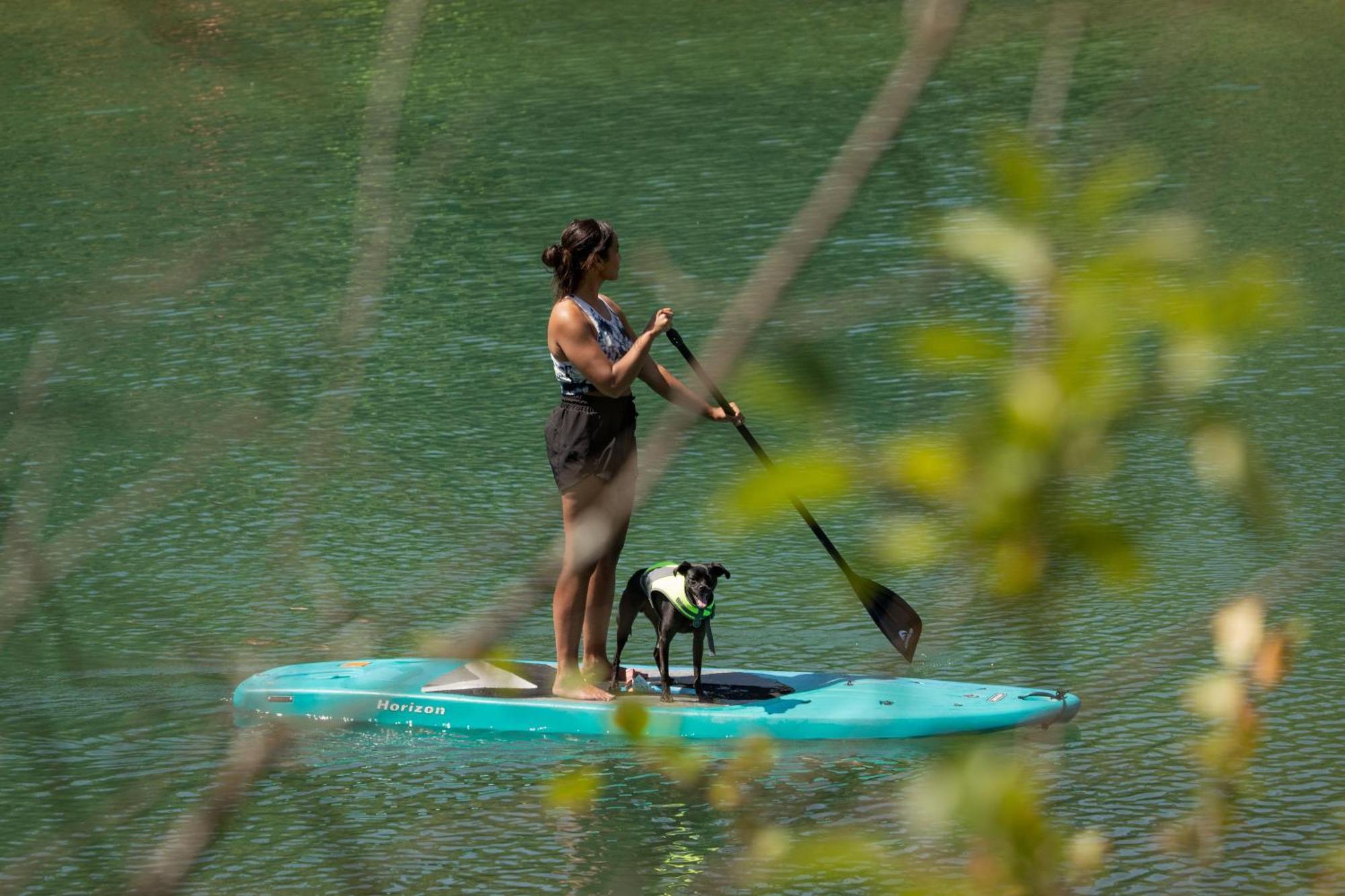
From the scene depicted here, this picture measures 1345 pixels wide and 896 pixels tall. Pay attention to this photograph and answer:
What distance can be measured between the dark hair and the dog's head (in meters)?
0.89

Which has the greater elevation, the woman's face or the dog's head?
the woman's face

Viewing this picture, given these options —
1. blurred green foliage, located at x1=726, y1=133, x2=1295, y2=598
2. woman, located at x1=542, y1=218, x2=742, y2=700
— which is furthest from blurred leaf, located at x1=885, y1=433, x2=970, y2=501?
woman, located at x1=542, y1=218, x2=742, y2=700

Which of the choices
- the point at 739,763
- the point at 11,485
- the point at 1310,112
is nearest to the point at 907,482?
the point at 739,763

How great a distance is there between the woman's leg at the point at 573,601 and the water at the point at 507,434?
191mm

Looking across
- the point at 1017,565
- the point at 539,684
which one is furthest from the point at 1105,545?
the point at 539,684

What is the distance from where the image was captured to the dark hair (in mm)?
5707

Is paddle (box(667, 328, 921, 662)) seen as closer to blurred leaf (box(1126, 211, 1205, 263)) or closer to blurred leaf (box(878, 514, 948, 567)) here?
blurred leaf (box(878, 514, 948, 567))

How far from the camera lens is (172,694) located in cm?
Result: 685

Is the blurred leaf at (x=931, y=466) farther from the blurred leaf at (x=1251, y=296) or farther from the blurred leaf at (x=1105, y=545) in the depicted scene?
the blurred leaf at (x=1251, y=296)

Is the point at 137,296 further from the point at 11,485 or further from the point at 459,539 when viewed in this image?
the point at 11,485

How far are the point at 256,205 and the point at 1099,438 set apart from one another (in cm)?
1339

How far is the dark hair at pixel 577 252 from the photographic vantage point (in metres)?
5.71

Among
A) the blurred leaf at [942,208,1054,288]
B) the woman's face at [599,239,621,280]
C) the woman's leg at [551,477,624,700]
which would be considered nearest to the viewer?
the blurred leaf at [942,208,1054,288]

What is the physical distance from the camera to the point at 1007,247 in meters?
2.04
